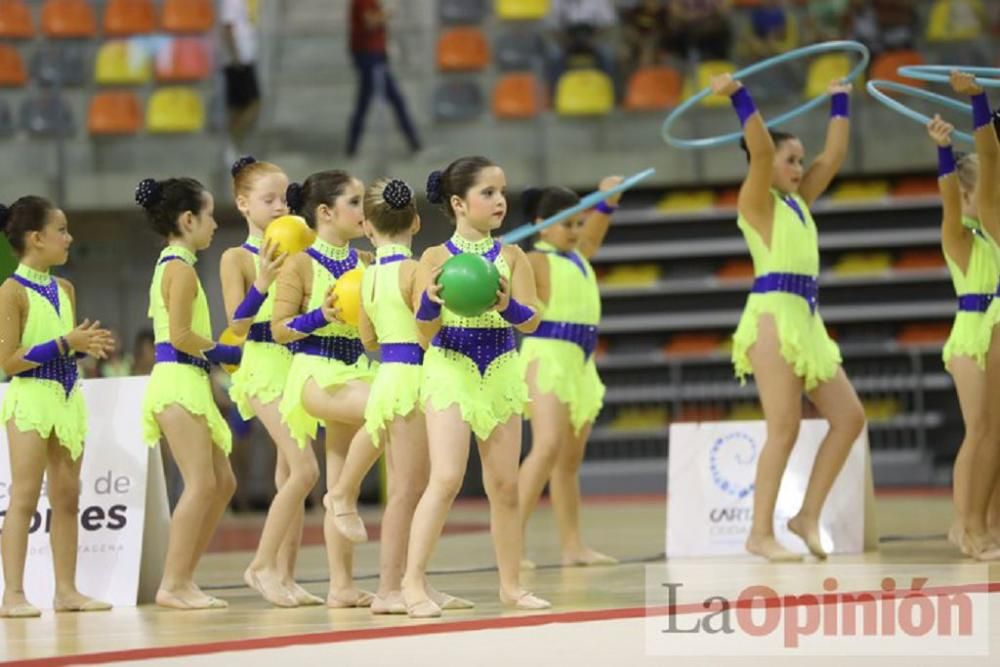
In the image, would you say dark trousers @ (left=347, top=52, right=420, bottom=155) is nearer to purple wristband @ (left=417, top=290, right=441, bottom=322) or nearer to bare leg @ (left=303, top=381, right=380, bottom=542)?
bare leg @ (left=303, top=381, right=380, bottom=542)

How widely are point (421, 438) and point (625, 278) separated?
9.16 m

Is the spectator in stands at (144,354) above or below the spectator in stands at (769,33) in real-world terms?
below

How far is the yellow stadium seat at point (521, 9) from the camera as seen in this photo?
15203mm

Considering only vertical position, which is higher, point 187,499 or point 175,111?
point 175,111

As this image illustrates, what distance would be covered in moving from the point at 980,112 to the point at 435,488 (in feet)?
10.0

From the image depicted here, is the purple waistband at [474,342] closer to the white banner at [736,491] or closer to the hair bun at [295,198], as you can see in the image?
the hair bun at [295,198]

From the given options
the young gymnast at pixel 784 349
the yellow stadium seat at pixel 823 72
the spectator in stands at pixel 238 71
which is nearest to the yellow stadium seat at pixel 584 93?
the yellow stadium seat at pixel 823 72

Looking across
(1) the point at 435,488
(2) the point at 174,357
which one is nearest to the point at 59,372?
(2) the point at 174,357

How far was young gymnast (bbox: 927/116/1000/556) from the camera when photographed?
789 centimetres

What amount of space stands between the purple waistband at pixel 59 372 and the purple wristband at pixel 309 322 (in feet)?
3.27

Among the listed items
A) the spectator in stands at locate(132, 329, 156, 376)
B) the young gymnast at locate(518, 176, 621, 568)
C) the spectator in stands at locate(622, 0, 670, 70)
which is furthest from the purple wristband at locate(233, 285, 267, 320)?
the spectator in stands at locate(622, 0, 670, 70)

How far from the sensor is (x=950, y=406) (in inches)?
579

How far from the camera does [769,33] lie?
1459cm

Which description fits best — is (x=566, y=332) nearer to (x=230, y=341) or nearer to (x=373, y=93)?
(x=230, y=341)
